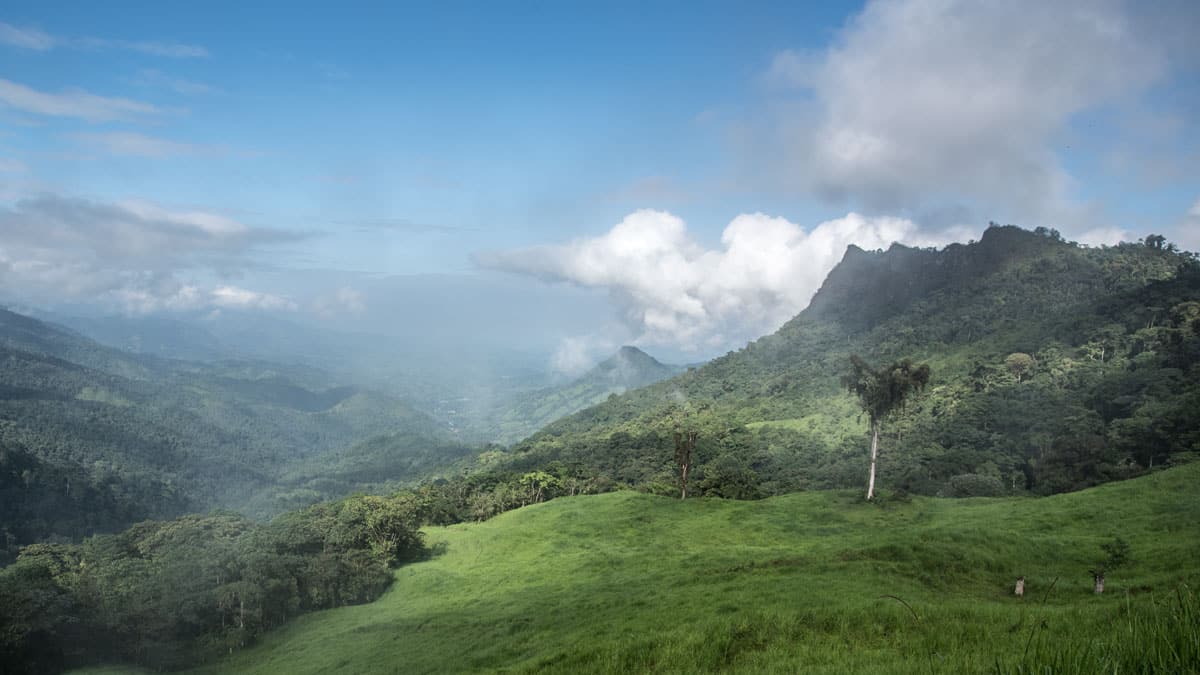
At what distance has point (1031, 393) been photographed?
89625 millimetres

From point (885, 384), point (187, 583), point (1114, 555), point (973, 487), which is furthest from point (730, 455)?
point (187, 583)

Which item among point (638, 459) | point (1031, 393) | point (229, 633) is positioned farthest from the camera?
point (638, 459)

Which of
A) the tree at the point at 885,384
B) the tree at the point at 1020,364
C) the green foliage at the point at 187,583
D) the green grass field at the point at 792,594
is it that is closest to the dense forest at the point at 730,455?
the green foliage at the point at 187,583

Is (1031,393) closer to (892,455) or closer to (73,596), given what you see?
(892,455)

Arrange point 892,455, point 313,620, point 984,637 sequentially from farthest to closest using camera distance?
1. point 892,455
2. point 313,620
3. point 984,637

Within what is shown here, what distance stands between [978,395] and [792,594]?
99637 mm

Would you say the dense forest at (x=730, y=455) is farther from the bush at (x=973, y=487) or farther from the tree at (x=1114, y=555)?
the tree at (x=1114, y=555)

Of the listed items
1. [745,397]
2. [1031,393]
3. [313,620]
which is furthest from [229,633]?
[745,397]

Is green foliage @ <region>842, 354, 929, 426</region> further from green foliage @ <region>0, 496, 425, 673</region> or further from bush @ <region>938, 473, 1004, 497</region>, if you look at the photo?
green foliage @ <region>0, 496, 425, 673</region>

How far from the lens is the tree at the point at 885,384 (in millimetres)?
38469

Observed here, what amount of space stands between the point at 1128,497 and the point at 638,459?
285 feet

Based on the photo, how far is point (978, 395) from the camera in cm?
9812

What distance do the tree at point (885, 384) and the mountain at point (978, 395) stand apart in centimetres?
2579

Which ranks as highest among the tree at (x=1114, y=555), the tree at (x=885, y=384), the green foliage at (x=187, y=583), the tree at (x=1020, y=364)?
the tree at (x=1020, y=364)
